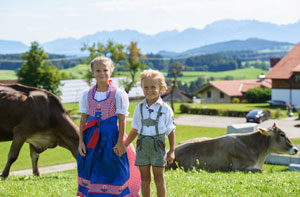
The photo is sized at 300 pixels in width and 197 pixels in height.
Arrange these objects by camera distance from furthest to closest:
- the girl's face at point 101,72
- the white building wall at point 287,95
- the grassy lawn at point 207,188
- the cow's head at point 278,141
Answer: the white building wall at point 287,95 → the cow's head at point 278,141 → the grassy lawn at point 207,188 → the girl's face at point 101,72

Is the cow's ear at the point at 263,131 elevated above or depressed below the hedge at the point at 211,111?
above

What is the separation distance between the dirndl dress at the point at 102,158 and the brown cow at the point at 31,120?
4.44 m

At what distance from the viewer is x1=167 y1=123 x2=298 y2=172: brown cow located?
10461 mm

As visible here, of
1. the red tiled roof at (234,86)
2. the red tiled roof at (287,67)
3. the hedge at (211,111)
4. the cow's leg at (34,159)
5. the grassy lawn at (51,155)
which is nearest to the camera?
the cow's leg at (34,159)

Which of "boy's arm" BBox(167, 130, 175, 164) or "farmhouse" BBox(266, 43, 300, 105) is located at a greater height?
"boy's arm" BBox(167, 130, 175, 164)

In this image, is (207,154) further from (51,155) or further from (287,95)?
(287,95)

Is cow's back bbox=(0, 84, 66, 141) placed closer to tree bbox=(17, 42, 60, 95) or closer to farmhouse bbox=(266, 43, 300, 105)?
tree bbox=(17, 42, 60, 95)

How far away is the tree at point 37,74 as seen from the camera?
53.5m

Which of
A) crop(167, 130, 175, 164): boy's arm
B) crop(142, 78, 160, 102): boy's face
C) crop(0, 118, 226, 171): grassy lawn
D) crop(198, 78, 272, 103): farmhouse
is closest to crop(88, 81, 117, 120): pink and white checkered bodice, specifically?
crop(142, 78, 160, 102): boy's face

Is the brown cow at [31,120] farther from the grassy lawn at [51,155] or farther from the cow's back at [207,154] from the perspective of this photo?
the grassy lawn at [51,155]

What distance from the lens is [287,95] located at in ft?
179

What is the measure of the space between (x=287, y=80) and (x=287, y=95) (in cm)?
199

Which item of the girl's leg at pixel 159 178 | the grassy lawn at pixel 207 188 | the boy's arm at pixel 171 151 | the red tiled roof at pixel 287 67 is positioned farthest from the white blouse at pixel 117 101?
the red tiled roof at pixel 287 67

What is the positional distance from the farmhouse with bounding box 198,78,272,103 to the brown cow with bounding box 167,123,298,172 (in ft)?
198
